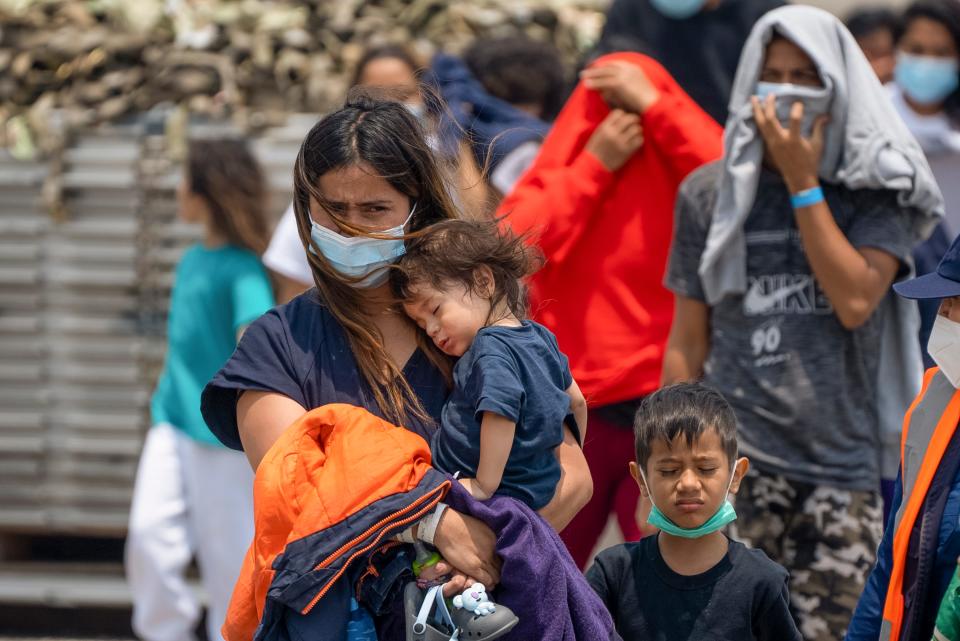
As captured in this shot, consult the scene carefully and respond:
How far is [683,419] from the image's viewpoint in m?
2.64

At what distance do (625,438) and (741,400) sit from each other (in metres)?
0.36

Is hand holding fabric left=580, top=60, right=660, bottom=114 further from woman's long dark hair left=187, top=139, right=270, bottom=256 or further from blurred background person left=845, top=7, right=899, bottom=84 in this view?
blurred background person left=845, top=7, right=899, bottom=84

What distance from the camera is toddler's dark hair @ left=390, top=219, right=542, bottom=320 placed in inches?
101

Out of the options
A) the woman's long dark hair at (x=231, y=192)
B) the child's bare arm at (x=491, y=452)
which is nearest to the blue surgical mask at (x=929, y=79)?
the woman's long dark hair at (x=231, y=192)

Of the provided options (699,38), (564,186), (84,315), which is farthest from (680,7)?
(84,315)

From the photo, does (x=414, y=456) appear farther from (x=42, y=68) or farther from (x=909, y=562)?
(x=42, y=68)

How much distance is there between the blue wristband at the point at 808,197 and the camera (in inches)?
143

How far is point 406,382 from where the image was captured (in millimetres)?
2609

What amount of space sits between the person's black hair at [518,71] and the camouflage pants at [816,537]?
191 cm

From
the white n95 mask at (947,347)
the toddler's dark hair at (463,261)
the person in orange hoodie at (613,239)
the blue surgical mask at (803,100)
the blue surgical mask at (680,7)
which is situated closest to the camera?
the toddler's dark hair at (463,261)

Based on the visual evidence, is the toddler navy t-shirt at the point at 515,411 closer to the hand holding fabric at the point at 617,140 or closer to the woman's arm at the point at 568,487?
the woman's arm at the point at 568,487

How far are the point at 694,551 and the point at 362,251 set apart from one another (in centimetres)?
83

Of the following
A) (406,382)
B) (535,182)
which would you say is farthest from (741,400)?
(406,382)

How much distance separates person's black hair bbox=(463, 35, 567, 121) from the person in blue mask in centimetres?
256
